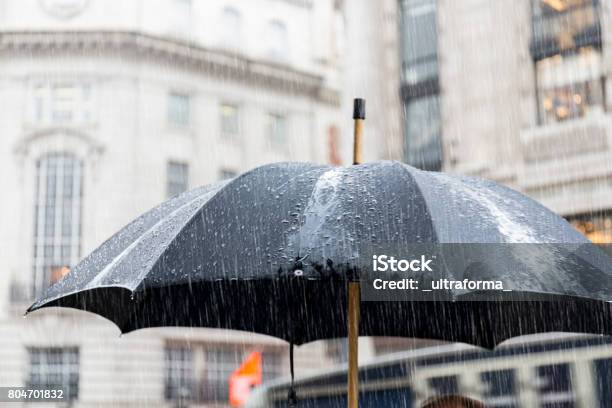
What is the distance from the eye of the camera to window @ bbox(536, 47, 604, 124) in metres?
19.1

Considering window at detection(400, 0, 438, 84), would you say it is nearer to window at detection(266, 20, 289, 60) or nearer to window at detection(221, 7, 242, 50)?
window at detection(221, 7, 242, 50)

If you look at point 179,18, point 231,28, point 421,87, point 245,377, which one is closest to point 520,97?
point 421,87

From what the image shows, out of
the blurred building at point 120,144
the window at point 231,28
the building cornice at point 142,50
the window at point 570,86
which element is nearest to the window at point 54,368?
the blurred building at point 120,144

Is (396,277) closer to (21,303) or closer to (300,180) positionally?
(300,180)

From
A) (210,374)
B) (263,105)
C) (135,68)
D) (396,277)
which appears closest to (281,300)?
(396,277)

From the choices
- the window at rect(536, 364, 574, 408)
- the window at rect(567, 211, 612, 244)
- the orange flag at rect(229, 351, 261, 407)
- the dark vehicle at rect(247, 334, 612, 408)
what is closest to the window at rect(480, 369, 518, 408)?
the dark vehicle at rect(247, 334, 612, 408)

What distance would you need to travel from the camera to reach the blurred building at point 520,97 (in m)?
19.0

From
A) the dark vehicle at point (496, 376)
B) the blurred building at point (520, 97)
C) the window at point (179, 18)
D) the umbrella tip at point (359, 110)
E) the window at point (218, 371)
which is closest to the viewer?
the umbrella tip at point (359, 110)

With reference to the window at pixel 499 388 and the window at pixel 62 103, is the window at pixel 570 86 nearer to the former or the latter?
the window at pixel 499 388

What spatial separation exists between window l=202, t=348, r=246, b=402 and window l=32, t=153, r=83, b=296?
668 cm

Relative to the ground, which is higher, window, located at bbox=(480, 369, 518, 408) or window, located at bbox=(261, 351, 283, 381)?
window, located at bbox=(480, 369, 518, 408)

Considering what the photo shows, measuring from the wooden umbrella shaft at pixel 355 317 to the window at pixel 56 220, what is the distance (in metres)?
38.3

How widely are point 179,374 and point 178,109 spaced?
11.6 metres

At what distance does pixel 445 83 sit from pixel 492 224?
18.7 meters
